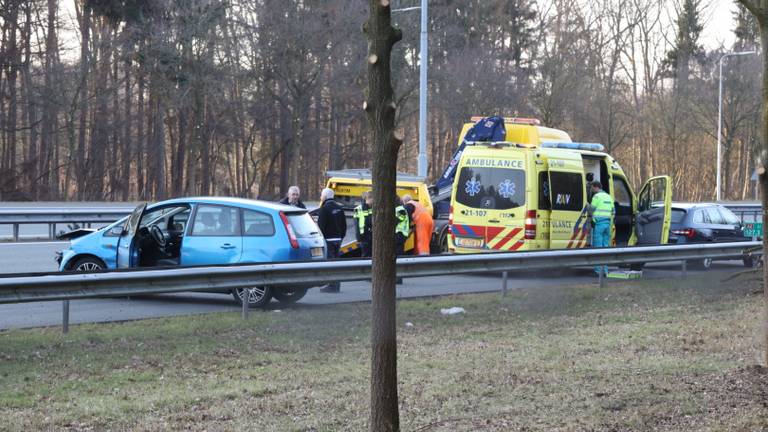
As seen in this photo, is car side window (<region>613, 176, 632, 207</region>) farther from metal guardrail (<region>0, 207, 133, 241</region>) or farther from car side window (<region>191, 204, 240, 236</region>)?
metal guardrail (<region>0, 207, 133, 241</region>)

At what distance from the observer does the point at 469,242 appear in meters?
18.0

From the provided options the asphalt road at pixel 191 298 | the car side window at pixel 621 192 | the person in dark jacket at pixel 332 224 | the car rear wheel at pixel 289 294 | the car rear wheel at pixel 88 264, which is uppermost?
the car side window at pixel 621 192

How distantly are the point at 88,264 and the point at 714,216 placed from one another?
14445 millimetres

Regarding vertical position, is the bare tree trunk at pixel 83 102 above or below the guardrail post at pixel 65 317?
above

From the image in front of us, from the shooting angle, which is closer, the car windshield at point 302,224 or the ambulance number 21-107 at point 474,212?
the car windshield at point 302,224

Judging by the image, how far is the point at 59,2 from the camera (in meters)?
41.9

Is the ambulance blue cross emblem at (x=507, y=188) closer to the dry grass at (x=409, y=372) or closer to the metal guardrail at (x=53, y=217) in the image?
the dry grass at (x=409, y=372)

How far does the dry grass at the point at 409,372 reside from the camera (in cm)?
664

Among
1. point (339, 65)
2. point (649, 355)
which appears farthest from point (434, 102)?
point (649, 355)

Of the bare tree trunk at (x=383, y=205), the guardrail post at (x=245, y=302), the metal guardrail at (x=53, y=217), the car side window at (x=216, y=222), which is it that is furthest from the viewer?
the metal guardrail at (x=53, y=217)

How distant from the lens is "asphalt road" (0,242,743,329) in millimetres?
11102

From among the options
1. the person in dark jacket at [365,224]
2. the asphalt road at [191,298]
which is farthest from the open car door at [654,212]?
the person in dark jacket at [365,224]

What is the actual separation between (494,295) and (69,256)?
19.4 ft

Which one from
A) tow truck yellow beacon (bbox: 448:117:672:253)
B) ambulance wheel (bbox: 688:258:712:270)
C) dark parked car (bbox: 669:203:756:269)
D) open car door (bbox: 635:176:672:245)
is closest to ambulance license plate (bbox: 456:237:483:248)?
tow truck yellow beacon (bbox: 448:117:672:253)
